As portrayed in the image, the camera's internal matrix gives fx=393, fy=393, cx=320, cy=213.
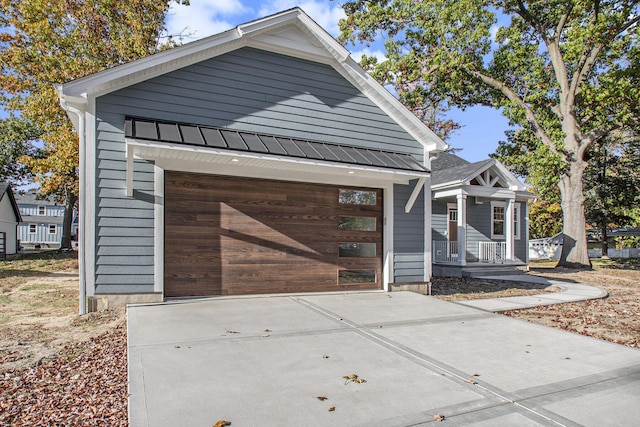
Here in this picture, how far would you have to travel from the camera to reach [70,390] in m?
3.37

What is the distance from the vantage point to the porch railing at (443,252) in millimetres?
14500

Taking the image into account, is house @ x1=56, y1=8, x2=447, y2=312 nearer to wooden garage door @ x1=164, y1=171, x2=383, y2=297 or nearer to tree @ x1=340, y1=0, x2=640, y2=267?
wooden garage door @ x1=164, y1=171, x2=383, y2=297

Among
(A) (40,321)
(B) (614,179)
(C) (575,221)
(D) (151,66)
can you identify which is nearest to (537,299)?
(D) (151,66)

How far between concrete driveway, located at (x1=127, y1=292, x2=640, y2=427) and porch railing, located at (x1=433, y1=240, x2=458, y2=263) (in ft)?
27.9

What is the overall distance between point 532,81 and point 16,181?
33.5 meters

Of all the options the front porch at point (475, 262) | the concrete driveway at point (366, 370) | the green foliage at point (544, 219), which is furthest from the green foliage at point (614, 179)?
the concrete driveway at point (366, 370)

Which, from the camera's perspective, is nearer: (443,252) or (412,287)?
(412,287)

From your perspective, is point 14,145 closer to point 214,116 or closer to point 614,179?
point 214,116

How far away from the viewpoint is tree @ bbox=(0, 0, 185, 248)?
1462 centimetres

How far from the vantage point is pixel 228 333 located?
4855 millimetres

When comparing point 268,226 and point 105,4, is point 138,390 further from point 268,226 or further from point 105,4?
point 105,4

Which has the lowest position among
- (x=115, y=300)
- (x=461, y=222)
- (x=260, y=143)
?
(x=115, y=300)

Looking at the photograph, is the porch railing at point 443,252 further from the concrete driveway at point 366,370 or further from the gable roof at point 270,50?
the concrete driveway at point 366,370

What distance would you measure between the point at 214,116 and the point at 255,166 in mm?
1161
